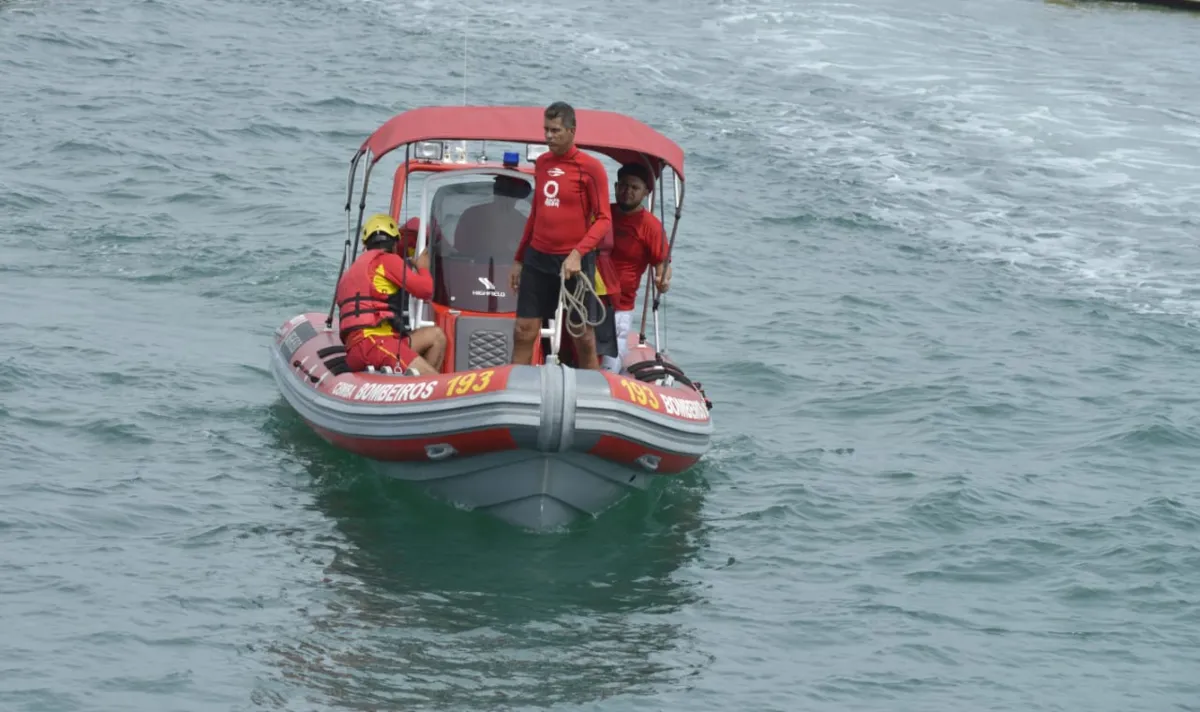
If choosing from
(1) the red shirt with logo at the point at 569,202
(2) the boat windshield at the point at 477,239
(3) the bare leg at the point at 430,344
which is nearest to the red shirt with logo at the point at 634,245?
(1) the red shirt with logo at the point at 569,202

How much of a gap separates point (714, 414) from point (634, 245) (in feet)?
8.45

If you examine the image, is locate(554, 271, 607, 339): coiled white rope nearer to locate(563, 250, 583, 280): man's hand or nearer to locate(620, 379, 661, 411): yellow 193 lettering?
locate(563, 250, 583, 280): man's hand

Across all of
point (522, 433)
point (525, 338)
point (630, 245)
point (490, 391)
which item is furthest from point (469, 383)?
point (630, 245)

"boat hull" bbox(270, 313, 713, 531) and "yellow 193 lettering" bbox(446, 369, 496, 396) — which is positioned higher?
"yellow 193 lettering" bbox(446, 369, 496, 396)

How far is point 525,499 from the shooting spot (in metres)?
9.55

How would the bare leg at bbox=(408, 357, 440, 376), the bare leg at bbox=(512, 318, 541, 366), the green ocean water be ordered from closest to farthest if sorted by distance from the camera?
the green ocean water < the bare leg at bbox=(512, 318, 541, 366) < the bare leg at bbox=(408, 357, 440, 376)

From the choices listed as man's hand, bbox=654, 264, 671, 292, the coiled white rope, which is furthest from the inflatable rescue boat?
man's hand, bbox=654, 264, 671, 292

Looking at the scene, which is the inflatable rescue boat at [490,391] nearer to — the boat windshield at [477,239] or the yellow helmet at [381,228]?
the boat windshield at [477,239]

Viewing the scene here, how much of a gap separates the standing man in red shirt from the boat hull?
1.75ft

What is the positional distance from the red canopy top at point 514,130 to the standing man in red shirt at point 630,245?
17 cm

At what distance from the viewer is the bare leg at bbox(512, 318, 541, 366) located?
998cm

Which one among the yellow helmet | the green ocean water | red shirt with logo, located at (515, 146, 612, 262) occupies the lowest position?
the green ocean water

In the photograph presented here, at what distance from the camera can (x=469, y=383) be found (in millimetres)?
9250

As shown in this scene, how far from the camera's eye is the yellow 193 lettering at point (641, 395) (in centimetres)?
938
